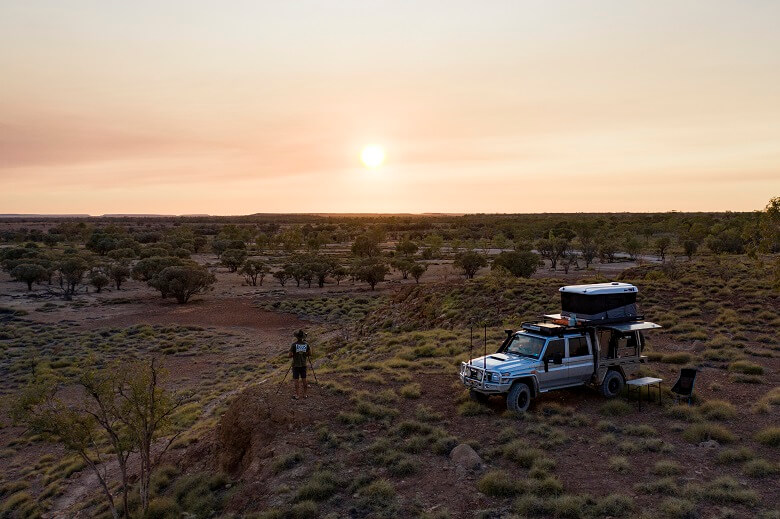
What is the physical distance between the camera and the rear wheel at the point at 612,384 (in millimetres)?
16016

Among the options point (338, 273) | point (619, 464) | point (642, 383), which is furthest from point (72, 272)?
point (619, 464)

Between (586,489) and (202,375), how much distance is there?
73.7 feet

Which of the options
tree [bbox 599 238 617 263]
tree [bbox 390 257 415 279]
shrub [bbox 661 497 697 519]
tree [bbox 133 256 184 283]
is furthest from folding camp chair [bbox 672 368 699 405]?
tree [bbox 599 238 617 263]

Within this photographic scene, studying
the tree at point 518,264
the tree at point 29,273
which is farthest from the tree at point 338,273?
the tree at point 29,273

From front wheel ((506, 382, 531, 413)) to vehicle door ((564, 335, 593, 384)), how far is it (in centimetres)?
131

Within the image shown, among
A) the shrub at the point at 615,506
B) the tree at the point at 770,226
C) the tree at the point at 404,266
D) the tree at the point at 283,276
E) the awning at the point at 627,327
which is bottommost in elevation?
the tree at the point at 283,276

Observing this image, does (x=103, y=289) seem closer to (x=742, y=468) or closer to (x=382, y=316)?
(x=382, y=316)

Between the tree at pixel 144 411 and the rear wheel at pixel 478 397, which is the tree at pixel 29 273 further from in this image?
the rear wheel at pixel 478 397

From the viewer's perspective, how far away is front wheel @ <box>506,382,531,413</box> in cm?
1479

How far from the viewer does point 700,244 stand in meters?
75.9

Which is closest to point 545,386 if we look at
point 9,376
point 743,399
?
point 743,399

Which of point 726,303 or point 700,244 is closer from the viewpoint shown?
point 726,303

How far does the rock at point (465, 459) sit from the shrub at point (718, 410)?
21.2ft

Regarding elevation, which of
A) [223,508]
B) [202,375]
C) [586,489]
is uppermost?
[586,489]
